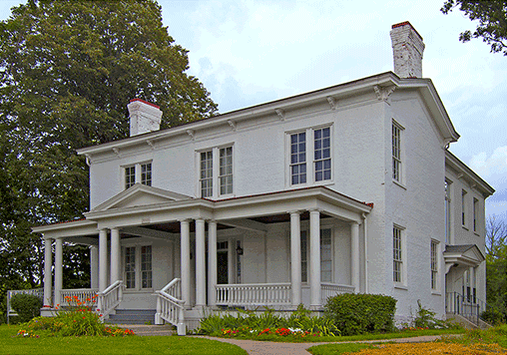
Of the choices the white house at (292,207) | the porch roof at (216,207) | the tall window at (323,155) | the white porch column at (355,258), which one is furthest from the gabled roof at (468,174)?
the white porch column at (355,258)

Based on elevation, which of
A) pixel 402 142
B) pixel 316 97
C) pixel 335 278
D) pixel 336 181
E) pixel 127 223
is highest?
pixel 316 97

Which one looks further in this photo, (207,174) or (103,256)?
(207,174)

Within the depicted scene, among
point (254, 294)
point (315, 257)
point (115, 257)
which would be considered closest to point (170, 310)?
point (254, 294)

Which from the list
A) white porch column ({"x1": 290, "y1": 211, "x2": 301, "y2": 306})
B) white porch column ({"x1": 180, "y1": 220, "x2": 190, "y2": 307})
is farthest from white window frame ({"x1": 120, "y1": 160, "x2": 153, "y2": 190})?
white porch column ({"x1": 290, "y1": 211, "x2": 301, "y2": 306})

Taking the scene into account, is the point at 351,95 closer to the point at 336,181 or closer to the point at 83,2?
the point at 336,181

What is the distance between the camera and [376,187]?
18297 mm

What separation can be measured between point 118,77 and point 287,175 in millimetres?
16267

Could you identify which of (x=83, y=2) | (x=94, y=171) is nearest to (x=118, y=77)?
(x=83, y=2)

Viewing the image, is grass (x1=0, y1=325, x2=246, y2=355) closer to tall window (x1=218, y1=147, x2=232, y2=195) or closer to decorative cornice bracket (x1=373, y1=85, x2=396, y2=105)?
tall window (x1=218, y1=147, x2=232, y2=195)

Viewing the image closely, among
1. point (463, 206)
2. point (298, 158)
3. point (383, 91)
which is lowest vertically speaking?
point (463, 206)

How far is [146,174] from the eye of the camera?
24.2 m

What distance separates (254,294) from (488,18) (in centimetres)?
1005

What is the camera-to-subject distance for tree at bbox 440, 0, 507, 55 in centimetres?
1116

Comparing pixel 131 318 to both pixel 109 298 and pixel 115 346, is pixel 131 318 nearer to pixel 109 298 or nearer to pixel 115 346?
pixel 109 298
